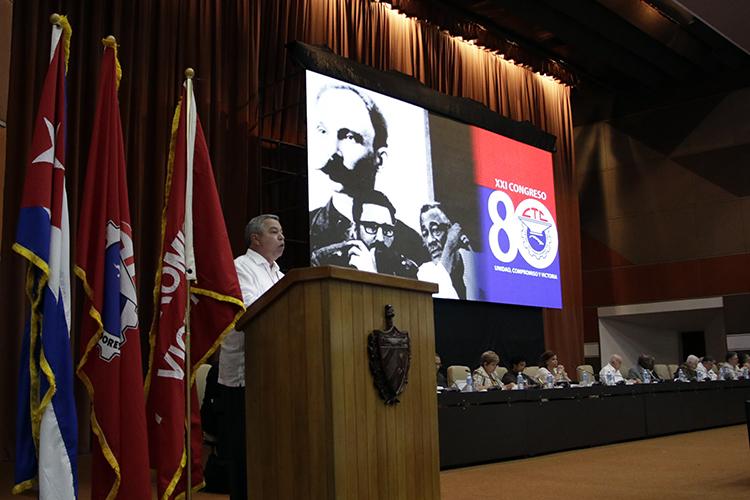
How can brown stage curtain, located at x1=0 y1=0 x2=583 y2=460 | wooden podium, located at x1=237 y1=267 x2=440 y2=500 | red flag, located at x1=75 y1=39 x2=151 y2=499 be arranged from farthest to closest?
brown stage curtain, located at x1=0 y1=0 x2=583 y2=460
red flag, located at x1=75 y1=39 x2=151 y2=499
wooden podium, located at x1=237 y1=267 x2=440 y2=500

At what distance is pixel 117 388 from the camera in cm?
313

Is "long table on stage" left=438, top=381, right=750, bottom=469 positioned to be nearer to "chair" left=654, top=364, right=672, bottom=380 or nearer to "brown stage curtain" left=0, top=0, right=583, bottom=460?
"chair" left=654, top=364, right=672, bottom=380

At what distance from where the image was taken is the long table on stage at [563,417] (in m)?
6.35

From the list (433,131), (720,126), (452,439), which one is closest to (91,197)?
(452,439)

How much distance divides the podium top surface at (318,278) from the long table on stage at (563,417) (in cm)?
338

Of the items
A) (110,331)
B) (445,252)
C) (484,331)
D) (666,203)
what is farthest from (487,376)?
(666,203)

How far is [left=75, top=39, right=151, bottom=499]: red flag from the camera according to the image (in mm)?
3105

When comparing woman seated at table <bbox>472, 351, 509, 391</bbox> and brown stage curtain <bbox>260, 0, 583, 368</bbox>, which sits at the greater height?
brown stage curtain <bbox>260, 0, 583, 368</bbox>

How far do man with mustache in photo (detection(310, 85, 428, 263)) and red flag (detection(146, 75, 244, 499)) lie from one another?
499 centimetres

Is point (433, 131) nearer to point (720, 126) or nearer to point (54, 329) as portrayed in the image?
point (720, 126)

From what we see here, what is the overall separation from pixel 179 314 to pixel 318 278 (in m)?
1.01

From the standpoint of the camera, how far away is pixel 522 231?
11.9 meters

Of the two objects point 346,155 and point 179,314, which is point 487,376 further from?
point 179,314

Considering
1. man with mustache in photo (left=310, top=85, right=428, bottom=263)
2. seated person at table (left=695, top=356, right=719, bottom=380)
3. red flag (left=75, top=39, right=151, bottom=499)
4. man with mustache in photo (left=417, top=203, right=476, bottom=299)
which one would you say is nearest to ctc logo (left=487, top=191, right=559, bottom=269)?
man with mustache in photo (left=417, top=203, right=476, bottom=299)
